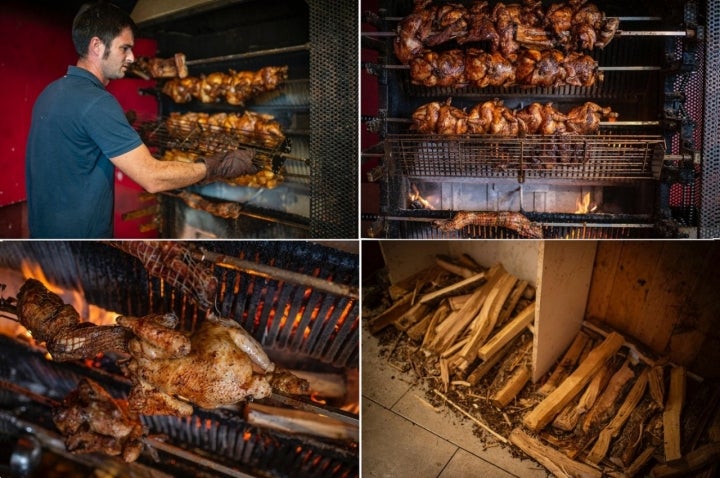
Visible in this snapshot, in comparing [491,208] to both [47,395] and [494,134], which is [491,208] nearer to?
[494,134]

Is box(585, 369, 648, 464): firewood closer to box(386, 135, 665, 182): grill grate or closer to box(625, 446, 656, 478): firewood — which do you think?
box(625, 446, 656, 478): firewood

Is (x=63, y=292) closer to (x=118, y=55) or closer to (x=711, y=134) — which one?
(x=118, y=55)

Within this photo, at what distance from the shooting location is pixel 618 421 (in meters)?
2.53

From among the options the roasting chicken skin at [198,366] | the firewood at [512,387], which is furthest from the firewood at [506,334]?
the roasting chicken skin at [198,366]

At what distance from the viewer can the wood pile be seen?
239 cm

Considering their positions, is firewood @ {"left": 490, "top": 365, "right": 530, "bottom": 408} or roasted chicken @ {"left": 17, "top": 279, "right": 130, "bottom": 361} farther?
firewood @ {"left": 490, "top": 365, "right": 530, "bottom": 408}

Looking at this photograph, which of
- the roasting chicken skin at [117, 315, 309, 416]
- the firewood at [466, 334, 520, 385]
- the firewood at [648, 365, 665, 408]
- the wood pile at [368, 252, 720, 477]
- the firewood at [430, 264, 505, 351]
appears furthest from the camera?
the firewood at [430, 264, 505, 351]

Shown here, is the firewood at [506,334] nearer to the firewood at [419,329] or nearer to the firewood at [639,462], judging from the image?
the firewood at [419,329]

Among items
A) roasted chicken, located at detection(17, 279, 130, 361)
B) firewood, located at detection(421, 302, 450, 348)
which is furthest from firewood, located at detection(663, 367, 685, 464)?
roasted chicken, located at detection(17, 279, 130, 361)

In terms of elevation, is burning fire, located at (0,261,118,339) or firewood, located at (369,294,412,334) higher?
burning fire, located at (0,261,118,339)

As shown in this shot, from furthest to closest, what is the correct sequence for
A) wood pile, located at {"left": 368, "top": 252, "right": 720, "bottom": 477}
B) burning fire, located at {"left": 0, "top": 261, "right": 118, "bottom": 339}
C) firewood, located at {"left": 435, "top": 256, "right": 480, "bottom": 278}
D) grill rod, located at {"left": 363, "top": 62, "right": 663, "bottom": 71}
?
firewood, located at {"left": 435, "top": 256, "right": 480, "bottom": 278} → grill rod, located at {"left": 363, "top": 62, "right": 663, "bottom": 71} → wood pile, located at {"left": 368, "top": 252, "right": 720, "bottom": 477} → burning fire, located at {"left": 0, "top": 261, "right": 118, "bottom": 339}

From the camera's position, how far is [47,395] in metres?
2.34

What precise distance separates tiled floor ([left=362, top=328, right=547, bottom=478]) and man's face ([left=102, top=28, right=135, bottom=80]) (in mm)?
2238

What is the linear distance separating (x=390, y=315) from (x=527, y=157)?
1.36 metres
